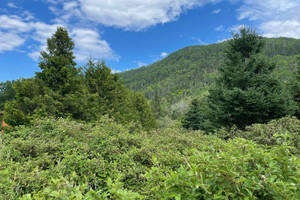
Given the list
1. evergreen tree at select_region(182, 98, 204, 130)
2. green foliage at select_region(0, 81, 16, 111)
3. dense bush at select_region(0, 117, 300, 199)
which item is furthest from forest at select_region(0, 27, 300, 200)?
green foliage at select_region(0, 81, 16, 111)

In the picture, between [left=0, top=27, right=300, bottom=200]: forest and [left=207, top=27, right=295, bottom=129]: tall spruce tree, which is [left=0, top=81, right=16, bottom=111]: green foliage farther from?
[left=207, top=27, right=295, bottom=129]: tall spruce tree

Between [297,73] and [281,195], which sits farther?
[297,73]

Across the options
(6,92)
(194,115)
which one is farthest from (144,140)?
(6,92)

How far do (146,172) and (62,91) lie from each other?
10893 mm

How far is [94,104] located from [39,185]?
9.73m

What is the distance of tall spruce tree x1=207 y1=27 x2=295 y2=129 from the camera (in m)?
9.20

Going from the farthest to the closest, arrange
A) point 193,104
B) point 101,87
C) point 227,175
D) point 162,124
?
point 162,124
point 193,104
point 101,87
point 227,175

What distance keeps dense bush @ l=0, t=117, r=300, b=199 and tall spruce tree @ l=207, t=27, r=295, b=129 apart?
6.56 metres

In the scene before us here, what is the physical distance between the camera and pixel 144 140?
15.9 ft

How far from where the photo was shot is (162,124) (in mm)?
34781

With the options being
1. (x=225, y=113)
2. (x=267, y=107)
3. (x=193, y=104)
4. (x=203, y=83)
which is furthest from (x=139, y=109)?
(x=203, y=83)

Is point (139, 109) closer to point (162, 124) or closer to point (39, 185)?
point (162, 124)

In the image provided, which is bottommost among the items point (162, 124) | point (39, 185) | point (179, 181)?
point (162, 124)

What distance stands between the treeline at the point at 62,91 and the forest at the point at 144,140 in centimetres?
7
